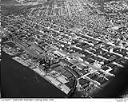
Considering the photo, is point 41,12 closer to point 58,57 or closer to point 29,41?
point 29,41

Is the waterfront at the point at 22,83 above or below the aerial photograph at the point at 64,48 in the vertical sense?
below

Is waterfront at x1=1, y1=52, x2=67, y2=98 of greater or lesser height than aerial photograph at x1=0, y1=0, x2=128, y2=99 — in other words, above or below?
below

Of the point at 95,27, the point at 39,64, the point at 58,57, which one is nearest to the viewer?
the point at 39,64

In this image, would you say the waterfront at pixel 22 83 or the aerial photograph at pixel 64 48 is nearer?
the waterfront at pixel 22 83

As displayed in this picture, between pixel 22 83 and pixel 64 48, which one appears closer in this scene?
pixel 22 83

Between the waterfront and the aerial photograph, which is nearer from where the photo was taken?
the waterfront

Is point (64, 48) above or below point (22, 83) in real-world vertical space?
above

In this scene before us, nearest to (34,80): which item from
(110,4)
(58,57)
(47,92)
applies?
(47,92)

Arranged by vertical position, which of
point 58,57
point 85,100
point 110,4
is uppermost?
point 110,4
